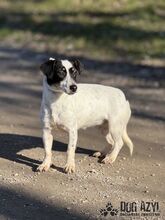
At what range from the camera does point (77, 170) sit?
7.73m

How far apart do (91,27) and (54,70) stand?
44.6 feet

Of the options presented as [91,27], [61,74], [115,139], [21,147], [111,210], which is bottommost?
[91,27]

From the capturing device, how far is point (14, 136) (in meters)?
9.34

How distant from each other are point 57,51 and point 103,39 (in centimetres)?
134

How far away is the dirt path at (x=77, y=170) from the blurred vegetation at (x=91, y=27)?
560 centimetres

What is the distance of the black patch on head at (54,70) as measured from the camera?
7309 mm

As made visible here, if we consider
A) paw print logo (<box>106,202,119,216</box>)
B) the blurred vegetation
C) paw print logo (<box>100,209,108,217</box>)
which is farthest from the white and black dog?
the blurred vegetation

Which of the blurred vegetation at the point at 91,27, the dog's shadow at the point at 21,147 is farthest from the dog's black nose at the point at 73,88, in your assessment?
the blurred vegetation at the point at 91,27

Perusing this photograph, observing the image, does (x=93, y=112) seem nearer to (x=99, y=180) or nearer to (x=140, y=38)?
(x=99, y=180)

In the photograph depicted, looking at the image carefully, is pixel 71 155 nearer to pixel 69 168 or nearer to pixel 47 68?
pixel 69 168

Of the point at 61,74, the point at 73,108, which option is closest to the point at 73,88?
the point at 61,74

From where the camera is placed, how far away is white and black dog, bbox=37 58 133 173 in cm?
736

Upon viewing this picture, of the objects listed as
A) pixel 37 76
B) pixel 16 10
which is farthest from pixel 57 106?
pixel 16 10

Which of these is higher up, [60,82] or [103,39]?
[60,82]
